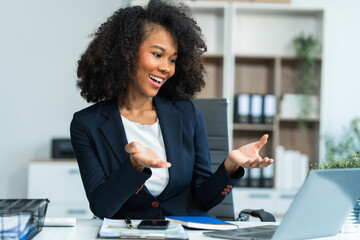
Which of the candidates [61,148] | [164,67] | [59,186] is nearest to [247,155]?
[164,67]

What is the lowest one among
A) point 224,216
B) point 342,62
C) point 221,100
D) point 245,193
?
point 245,193

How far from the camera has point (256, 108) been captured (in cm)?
400

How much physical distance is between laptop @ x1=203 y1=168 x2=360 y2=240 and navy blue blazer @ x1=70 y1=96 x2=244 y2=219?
1.31ft

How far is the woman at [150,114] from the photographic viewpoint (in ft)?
5.79

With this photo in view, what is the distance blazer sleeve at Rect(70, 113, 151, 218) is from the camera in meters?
1.50

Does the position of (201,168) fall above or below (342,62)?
below

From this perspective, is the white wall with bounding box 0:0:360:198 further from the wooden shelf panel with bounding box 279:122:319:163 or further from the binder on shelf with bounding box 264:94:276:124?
the binder on shelf with bounding box 264:94:276:124

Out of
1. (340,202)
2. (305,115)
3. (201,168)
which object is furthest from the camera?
(305,115)

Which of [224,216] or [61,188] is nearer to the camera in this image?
[224,216]

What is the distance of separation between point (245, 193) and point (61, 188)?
4.56 feet

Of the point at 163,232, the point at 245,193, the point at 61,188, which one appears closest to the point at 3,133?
the point at 61,188

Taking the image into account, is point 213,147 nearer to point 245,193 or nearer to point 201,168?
point 201,168

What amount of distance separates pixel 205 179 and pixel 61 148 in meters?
2.25

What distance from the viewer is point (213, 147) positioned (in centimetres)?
226
